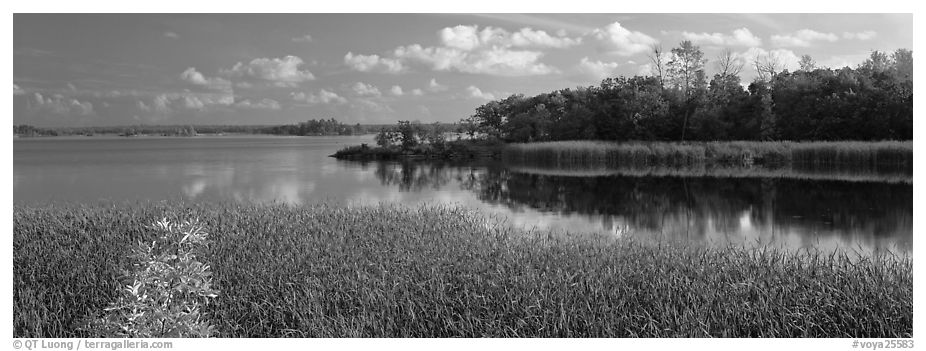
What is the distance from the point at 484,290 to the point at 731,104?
106 feet

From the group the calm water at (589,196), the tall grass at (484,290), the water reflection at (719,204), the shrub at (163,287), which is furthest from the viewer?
the calm water at (589,196)

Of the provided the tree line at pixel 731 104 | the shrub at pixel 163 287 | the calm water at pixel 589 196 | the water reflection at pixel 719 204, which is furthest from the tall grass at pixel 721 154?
the shrub at pixel 163 287

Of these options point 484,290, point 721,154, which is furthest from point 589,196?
point 721,154

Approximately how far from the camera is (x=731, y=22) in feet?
33.4

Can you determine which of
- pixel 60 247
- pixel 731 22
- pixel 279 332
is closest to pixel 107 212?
pixel 60 247

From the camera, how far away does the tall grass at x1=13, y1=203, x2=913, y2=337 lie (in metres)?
6.07

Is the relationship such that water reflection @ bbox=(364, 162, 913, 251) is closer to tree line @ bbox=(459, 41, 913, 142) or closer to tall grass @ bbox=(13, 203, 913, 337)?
tall grass @ bbox=(13, 203, 913, 337)

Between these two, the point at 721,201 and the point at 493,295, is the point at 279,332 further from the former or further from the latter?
the point at 721,201

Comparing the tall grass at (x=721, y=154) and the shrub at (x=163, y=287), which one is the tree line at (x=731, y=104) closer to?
the tall grass at (x=721, y=154)

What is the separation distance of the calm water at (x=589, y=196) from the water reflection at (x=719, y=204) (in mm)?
31

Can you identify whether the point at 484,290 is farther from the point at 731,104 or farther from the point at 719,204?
the point at 731,104

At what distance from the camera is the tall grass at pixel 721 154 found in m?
27.4

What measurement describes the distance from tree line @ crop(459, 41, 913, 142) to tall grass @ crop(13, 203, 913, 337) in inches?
966

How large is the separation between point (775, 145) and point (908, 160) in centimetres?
547
